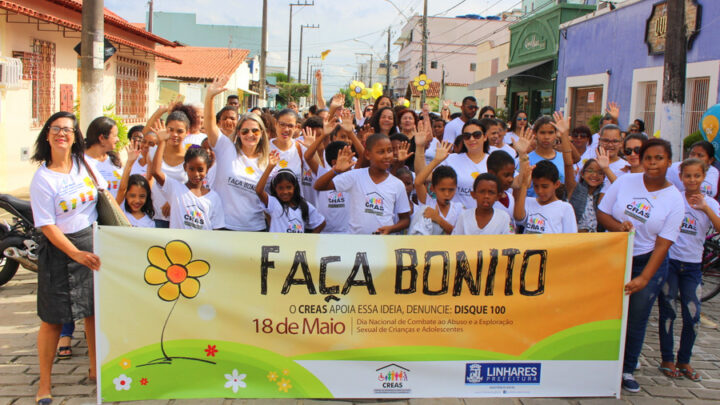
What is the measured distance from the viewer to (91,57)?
8812mm

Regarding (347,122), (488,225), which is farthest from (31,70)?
(488,225)

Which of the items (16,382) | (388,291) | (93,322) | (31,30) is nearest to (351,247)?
(388,291)

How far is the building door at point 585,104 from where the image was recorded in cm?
1930

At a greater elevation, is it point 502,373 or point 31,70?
point 31,70

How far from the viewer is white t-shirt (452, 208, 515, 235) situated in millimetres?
4574

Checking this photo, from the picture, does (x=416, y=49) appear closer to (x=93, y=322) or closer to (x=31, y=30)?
(x=31, y=30)

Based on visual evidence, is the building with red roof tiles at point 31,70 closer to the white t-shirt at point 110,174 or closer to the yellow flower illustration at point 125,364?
the white t-shirt at point 110,174

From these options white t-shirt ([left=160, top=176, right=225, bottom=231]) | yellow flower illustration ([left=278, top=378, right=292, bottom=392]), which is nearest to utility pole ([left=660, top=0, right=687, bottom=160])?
white t-shirt ([left=160, top=176, right=225, bottom=231])

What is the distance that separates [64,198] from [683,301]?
14.7ft

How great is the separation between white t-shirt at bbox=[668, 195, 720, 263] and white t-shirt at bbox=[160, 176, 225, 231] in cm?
347

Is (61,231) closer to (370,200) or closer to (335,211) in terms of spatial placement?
(370,200)

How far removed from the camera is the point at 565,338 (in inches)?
166

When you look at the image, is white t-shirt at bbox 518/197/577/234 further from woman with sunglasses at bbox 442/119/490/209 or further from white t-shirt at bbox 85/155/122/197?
white t-shirt at bbox 85/155/122/197

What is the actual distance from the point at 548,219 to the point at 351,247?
1571 mm
